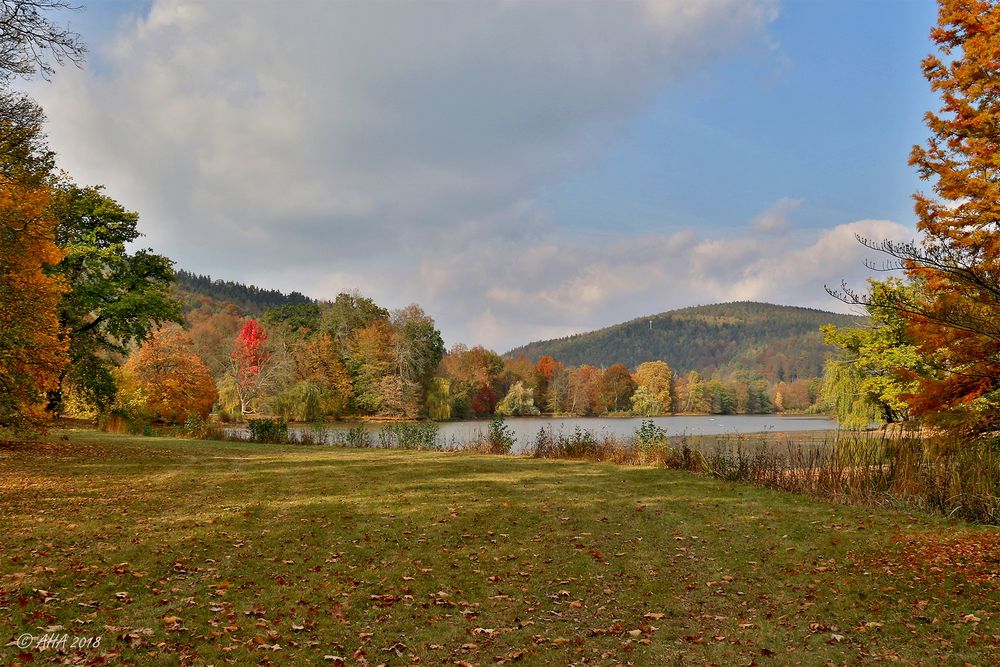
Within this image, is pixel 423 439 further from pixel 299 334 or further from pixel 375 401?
pixel 299 334

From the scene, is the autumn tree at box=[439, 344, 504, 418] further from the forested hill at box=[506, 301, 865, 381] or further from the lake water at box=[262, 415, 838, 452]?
the forested hill at box=[506, 301, 865, 381]

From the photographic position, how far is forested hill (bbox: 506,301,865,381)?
15750 cm

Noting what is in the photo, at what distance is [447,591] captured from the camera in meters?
6.34

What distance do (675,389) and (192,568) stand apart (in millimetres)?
97772

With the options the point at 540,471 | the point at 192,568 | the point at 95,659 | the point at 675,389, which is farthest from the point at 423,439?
the point at 675,389

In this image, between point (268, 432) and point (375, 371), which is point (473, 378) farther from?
point (268, 432)

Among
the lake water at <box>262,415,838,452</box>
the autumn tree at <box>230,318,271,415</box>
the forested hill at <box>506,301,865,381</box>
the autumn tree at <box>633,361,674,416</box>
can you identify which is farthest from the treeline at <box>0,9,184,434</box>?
the forested hill at <box>506,301,865,381</box>

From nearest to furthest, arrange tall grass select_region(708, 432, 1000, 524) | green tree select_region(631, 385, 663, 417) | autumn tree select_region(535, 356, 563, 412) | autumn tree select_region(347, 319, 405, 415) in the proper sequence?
1. tall grass select_region(708, 432, 1000, 524)
2. autumn tree select_region(347, 319, 405, 415)
3. green tree select_region(631, 385, 663, 417)
4. autumn tree select_region(535, 356, 563, 412)

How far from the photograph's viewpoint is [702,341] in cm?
18362

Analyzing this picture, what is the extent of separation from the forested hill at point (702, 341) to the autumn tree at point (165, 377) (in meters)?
130

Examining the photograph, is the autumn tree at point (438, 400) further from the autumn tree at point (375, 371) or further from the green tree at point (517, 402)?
the green tree at point (517, 402)

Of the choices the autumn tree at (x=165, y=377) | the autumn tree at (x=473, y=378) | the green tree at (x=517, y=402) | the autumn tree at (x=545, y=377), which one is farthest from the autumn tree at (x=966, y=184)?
the autumn tree at (x=545, y=377)

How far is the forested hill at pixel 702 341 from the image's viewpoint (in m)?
158

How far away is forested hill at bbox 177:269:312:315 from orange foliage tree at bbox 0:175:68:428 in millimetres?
93699
